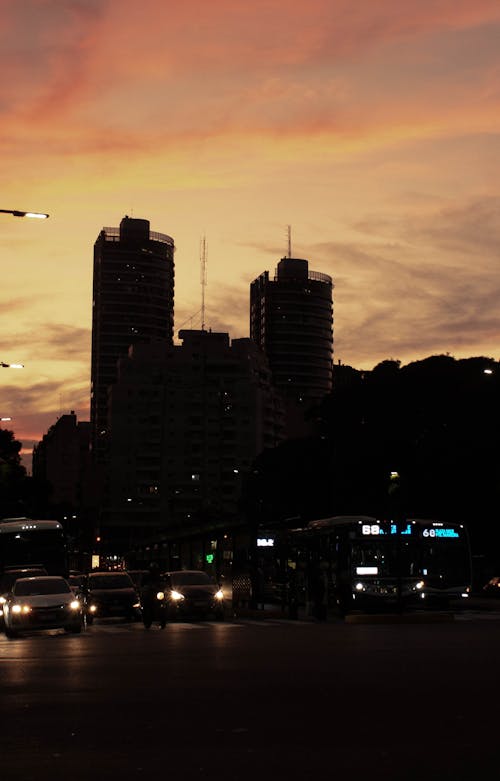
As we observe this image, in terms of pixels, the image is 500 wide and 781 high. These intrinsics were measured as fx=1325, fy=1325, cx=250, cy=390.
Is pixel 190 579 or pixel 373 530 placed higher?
pixel 373 530

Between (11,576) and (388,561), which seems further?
(388,561)

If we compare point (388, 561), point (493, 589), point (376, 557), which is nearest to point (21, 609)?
point (376, 557)

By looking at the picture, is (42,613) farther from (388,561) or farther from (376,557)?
(388,561)

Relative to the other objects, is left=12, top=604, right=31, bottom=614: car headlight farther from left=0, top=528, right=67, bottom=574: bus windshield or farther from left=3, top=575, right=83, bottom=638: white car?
left=0, top=528, right=67, bottom=574: bus windshield

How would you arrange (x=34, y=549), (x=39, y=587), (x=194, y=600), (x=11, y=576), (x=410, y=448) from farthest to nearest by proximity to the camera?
(x=410, y=448) < (x=34, y=549) < (x=11, y=576) < (x=194, y=600) < (x=39, y=587)

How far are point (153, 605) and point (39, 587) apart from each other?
10.3 ft

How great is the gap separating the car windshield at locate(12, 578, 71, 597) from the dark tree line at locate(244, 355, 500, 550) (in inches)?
1166

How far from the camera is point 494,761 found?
34.6 feet

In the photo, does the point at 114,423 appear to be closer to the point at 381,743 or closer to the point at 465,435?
the point at 465,435

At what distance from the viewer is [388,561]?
146 ft

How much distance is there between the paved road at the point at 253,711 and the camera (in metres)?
10.5

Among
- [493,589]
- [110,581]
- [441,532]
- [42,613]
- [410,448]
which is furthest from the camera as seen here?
[410,448]

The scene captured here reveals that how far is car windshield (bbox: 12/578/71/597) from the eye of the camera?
35.8 meters

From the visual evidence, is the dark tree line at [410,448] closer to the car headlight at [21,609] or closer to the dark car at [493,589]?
the dark car at [493,589]
